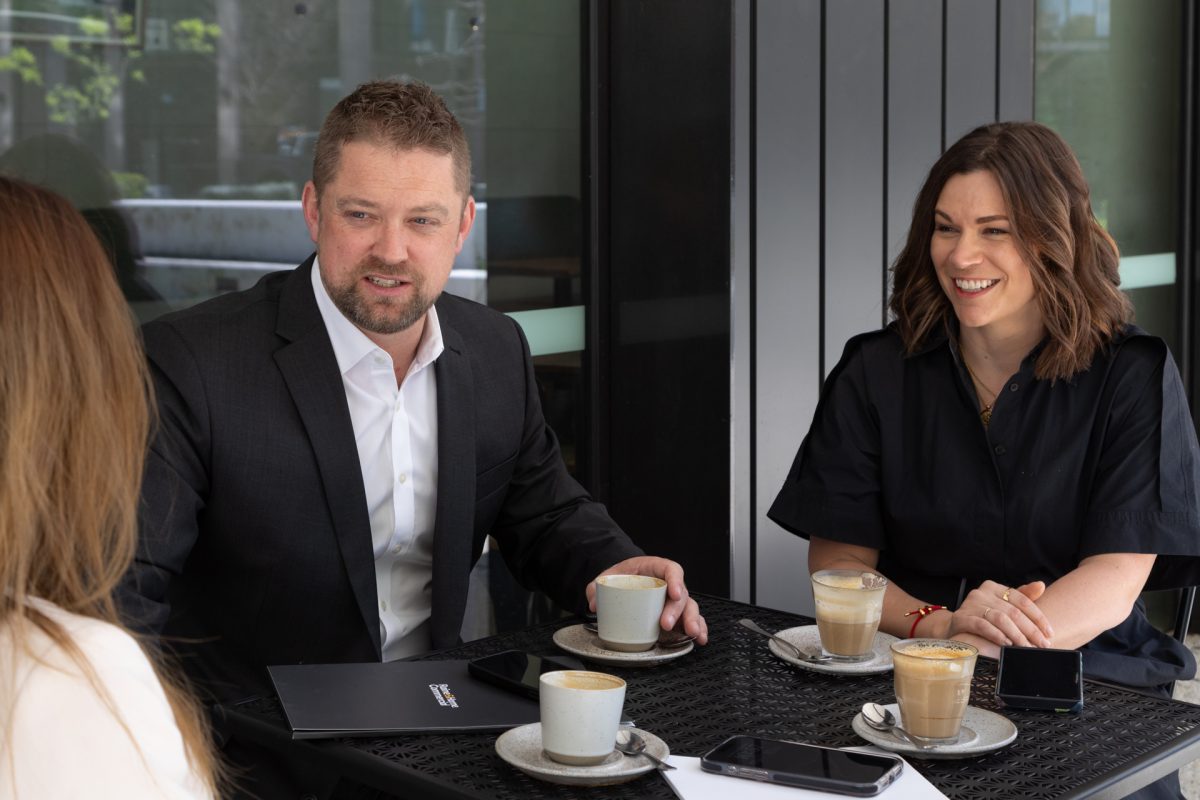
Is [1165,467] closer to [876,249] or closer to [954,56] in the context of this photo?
[876,249]

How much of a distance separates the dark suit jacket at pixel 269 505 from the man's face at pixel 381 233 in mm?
75

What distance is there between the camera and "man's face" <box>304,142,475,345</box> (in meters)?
2.12

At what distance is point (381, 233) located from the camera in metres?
2.12

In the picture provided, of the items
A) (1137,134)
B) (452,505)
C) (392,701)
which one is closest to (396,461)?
(452,505)

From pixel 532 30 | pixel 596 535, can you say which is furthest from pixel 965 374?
pixel 532 30

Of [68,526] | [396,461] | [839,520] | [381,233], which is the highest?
[381,233]

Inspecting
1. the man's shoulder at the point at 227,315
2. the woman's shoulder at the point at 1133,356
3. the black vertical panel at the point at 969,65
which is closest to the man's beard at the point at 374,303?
the man's shoulder at the point at 227,315

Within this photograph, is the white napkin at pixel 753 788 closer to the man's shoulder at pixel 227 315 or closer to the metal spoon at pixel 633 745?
the metal spoon at pixel 633 745

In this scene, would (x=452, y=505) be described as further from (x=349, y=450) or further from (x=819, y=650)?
(x=819, y=650)

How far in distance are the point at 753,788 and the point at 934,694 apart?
0.25 metres

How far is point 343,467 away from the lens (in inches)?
80.4

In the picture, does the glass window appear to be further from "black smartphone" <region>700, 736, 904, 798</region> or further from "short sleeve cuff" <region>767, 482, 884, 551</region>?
"black smartphone" <region>700, 736, 904, 798</region>

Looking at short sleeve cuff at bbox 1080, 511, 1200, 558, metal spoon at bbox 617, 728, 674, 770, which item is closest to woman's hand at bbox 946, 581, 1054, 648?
short sleeve cuff at bbox 1080, 511, 1200, 558

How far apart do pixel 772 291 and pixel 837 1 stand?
718 mm
